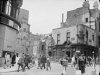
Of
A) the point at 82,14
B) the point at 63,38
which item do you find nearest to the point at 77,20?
the point at 82,14

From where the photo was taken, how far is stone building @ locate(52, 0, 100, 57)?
86.3 ft

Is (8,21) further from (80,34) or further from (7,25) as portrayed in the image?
(80,34)

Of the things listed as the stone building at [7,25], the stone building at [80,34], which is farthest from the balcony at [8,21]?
the stone building at [80,34]

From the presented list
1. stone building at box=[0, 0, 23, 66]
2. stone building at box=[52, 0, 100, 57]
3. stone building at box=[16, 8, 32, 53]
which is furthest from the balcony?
stone building at box=[16, 8, 32, 53]

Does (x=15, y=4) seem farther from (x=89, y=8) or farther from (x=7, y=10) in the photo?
(x=89, y=8)

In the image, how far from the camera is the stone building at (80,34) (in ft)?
86.3

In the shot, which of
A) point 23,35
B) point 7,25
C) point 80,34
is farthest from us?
point 23,35

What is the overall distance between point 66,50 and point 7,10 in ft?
52.2

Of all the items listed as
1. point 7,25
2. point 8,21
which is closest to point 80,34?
point 8,21

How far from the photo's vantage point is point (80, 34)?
26.1 meters

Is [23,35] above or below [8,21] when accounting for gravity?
above

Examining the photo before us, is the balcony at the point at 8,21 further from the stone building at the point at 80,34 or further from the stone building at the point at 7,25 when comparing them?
the stone building at the point at 80,34

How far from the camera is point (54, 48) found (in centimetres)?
3041

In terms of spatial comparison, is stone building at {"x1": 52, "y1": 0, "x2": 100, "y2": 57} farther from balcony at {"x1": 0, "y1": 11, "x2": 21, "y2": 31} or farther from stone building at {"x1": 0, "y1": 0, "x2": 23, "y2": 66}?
balcony at {"x1": 0, "y1": 11, "x2": 21, "y2": 31}
